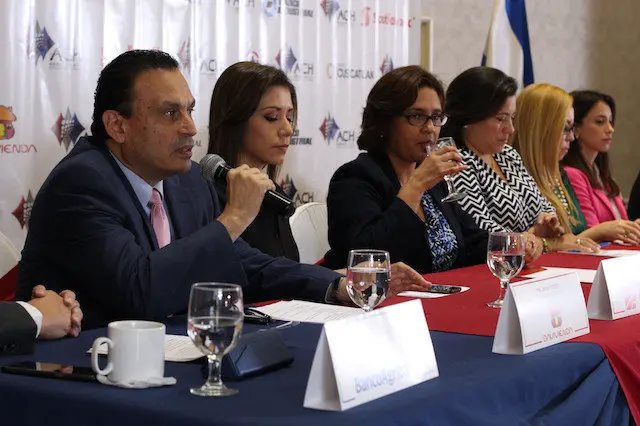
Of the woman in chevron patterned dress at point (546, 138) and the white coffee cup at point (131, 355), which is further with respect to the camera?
the woman in chevron patterned dress at point (546, 138)

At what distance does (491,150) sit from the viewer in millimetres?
4090

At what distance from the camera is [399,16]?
510 cm

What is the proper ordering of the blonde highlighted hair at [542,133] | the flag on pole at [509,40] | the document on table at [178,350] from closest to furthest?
the document on table at [178,350] < the blonde highlighted hair at [542,133] < the flag on pole at [509,40]

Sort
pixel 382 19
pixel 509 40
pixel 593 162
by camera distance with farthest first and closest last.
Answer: pixel 509 40, pixel 593 162, pixel 382 19

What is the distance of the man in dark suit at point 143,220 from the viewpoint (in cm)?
209

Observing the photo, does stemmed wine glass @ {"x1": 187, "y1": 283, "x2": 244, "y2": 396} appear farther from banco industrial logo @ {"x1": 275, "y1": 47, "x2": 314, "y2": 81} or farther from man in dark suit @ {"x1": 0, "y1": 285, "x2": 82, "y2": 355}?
banco industrial logo @ {"x1": 275, "y1": 47, "x2": 314, "y2": 81}

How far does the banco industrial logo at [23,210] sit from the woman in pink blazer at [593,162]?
2.74 meters

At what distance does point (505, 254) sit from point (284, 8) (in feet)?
8.08

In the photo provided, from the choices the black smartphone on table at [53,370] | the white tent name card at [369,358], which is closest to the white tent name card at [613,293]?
the white tent name card at [369,358]

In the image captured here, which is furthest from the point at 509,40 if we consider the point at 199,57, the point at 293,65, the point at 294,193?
the point at 199,57

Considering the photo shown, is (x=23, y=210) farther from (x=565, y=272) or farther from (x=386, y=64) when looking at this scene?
(x=386, y=64)

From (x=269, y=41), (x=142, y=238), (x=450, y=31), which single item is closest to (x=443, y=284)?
(x=142, y=238)

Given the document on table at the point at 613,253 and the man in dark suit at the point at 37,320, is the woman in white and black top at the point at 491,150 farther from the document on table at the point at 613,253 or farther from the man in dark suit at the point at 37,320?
the man in dark suit at the point at 37,320

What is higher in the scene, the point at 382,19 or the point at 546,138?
the point at 382,19
